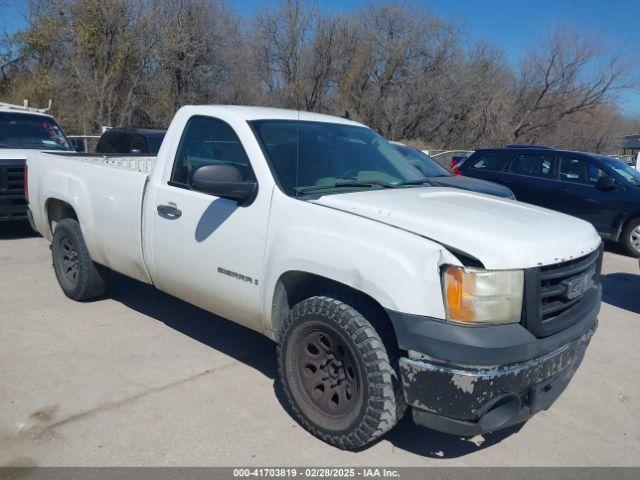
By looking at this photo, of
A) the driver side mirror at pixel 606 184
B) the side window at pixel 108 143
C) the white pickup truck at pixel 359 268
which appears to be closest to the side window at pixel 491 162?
the driver side mirror at pixel 606 184

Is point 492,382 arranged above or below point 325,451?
above

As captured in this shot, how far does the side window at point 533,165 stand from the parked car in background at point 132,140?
6.63m

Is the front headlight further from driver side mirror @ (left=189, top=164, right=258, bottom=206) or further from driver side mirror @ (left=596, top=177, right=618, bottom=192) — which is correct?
driver side mirror @ (left=596, top=177, right=618, bottom=192)

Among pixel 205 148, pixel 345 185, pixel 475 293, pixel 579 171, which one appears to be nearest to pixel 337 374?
pixel 475 293

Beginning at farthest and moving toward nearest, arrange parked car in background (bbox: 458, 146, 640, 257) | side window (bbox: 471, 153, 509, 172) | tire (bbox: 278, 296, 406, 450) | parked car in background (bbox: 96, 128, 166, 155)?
side window (bbox: 471, 153, 509, 172)
parked car in background (bbox: 458, 146, 640, 257)
parked car in background (bbox: 96, 128, 166, 155)
tire (bbox: 278, 296, 406, 450)

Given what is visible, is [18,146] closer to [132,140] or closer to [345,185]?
[132,140]

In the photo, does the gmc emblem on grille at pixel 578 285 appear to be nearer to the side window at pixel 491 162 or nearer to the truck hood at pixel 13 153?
the truck hood at pixel 13 153

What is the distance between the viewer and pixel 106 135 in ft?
35.9

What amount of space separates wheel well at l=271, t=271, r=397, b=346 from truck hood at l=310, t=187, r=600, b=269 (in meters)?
0.43

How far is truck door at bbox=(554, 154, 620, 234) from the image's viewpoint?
32.8ft

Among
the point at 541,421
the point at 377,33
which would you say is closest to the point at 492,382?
the point at 541,421

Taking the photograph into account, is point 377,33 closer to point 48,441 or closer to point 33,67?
point 33,67

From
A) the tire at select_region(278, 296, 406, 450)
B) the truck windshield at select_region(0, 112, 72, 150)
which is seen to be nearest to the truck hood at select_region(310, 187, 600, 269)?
the tire at select_region(278, 296, 406, 450)

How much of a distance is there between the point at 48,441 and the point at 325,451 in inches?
62.5
